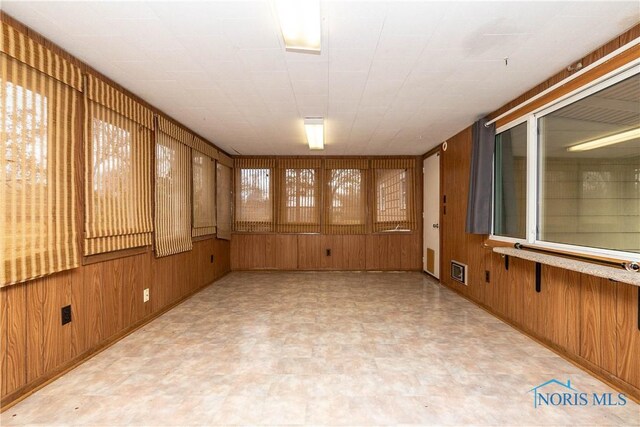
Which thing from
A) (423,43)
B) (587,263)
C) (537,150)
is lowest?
(587,263)

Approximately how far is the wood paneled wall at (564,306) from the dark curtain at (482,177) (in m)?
0.32

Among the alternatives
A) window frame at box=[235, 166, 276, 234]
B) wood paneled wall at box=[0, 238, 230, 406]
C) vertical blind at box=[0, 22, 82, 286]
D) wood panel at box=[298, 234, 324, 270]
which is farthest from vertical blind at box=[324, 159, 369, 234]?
vertical blind at box=[0, 22, 82, 286]

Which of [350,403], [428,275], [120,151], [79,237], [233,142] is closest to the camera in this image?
[350,403]

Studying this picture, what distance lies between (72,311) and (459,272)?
4740mm

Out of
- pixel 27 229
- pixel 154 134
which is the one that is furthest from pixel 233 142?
pixel 27 229

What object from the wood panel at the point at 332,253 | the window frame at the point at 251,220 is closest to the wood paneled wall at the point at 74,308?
the window frame at the point at 251,220

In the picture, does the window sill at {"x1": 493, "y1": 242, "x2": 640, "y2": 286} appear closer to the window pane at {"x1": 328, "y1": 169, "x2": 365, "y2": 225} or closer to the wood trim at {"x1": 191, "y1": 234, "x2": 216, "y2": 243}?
the window pane at {"x1": 328, "y1": 169, "x2": 365, "y2": 225}

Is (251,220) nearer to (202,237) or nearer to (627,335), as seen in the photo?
(202,237)

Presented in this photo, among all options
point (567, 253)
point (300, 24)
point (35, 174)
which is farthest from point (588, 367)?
point (35, 174)

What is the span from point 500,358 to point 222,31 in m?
3.40

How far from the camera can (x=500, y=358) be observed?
2.58 metres

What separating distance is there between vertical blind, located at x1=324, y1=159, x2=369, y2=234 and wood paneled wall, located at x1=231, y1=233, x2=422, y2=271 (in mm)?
227

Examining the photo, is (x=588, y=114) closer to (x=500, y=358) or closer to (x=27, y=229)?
(x=500, y=358)

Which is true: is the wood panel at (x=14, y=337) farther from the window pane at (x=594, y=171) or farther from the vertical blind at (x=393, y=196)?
the vertical blind at (x=393, y=196)
